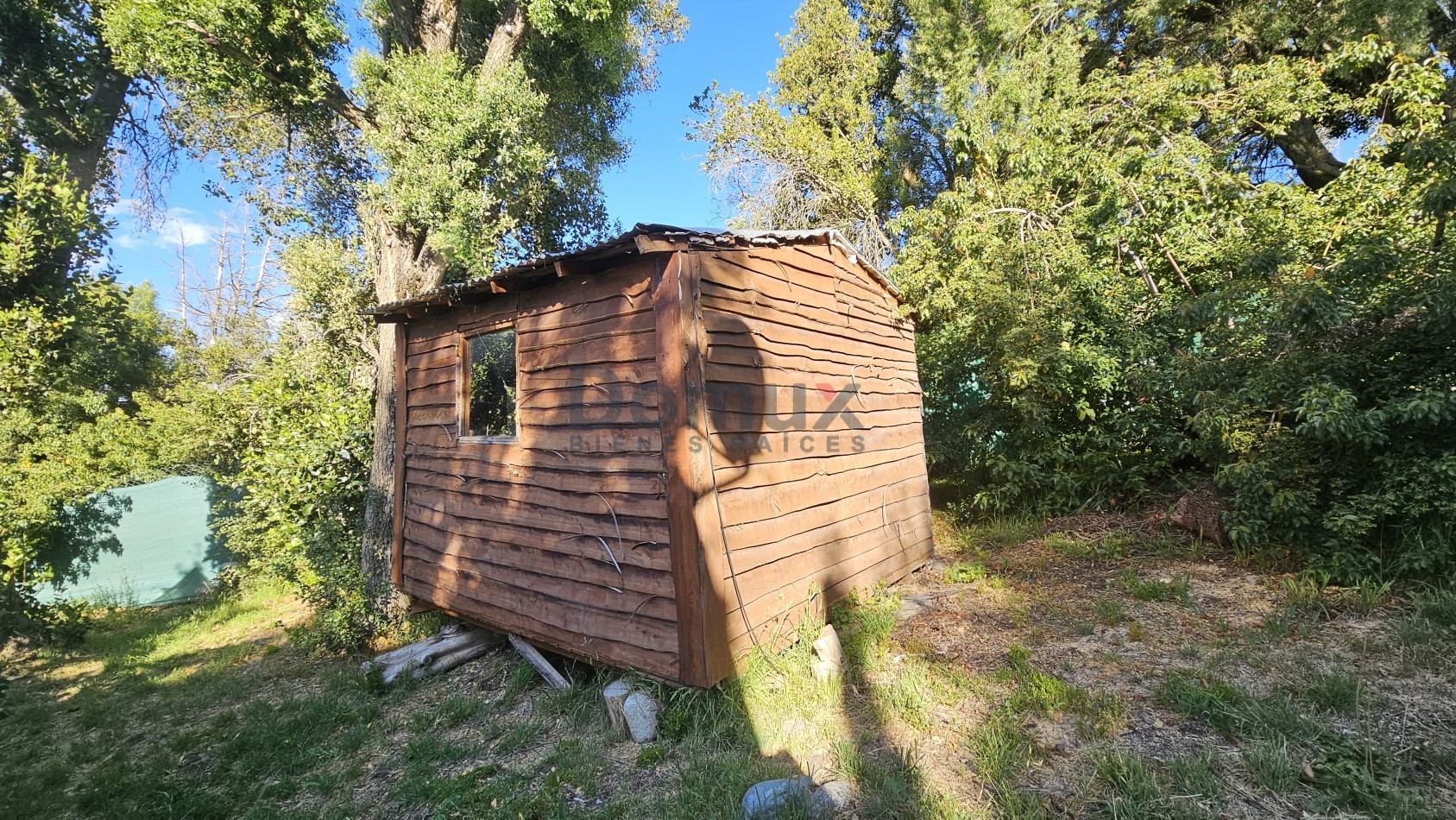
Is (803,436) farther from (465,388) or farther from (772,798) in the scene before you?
(465,388)

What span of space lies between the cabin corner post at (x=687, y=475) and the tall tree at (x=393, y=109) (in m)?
4.29

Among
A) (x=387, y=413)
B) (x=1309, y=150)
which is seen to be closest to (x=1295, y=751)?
(x=387, y=413)

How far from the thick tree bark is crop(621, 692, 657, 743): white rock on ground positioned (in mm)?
12520

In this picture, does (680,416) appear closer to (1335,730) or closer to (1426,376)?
(1335,730)

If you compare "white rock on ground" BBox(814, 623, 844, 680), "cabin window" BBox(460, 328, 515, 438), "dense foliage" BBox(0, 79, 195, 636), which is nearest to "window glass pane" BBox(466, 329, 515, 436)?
"cabin window" BBox(460, 328, 515, 438)

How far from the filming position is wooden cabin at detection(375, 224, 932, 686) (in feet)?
11.8

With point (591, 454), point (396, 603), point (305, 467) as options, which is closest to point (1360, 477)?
point (591, 454)

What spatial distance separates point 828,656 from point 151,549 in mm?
10905

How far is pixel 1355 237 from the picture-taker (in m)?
5.08

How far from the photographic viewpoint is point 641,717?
12.0 ft

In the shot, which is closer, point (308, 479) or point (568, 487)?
point (568, 487)

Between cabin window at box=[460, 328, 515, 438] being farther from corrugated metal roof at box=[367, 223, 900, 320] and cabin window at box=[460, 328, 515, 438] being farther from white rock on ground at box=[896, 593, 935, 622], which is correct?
white rock on ground at box=[896, 593, 935, 622]

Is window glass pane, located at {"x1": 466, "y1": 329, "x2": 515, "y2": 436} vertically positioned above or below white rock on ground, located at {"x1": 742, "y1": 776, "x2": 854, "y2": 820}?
above

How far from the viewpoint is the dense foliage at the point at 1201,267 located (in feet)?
13.9
